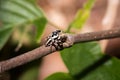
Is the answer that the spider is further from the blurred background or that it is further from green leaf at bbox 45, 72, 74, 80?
the blurred background

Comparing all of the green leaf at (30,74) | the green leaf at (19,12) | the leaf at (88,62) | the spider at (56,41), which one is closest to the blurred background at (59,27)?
the green leaf at (30,74)

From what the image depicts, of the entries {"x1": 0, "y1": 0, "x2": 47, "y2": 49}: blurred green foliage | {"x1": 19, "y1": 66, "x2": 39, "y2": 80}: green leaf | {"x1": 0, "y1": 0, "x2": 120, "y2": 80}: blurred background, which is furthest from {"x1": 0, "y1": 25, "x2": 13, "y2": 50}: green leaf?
{"x1": 19, "y1": 66, "x2": 39, "y2": 80}: green leaf

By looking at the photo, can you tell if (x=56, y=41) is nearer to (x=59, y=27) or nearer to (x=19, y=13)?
(x=19, y=13)

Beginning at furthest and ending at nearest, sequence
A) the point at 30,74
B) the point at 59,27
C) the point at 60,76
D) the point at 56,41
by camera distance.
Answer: the point at 30,74 < the point at 59,27 < the point at 60,76 < the point at 56,41

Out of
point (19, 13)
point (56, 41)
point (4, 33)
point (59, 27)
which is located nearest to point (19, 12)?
point (19, 13)

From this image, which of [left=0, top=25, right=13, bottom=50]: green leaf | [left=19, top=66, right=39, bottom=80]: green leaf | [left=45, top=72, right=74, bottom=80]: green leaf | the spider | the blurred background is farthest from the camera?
[left=19, top=66, right=39, bottom=80]: green leaf

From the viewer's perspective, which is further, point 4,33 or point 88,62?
point 4,33

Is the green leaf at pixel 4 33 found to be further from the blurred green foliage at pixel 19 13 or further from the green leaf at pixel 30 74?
the green leaf at pixel 30 74
